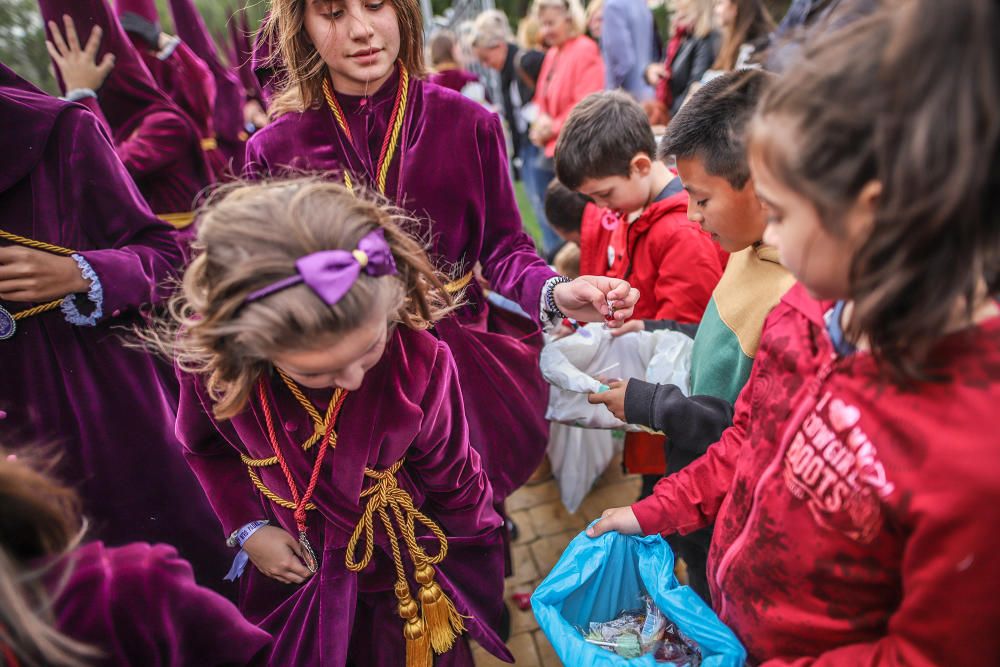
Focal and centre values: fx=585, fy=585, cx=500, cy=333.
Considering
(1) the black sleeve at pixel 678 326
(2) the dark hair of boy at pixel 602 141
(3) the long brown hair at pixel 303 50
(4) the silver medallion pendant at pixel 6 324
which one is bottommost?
(1) the black sleeve at pixel 678 326

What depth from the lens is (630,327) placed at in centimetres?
215

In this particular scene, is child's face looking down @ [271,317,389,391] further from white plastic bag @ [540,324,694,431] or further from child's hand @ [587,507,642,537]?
white plastic bag @ [540,324,694,431]

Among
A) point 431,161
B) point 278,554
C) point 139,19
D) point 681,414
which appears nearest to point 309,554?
point 278,554

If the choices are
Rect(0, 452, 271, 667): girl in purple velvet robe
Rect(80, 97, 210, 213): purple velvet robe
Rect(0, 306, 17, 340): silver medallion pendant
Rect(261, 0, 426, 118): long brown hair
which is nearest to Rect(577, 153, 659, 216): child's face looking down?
Rect(261, 0, 426, 118): long brown hair

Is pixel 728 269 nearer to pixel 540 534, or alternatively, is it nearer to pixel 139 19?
pixel 540 534

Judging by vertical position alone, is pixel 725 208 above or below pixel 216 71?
above

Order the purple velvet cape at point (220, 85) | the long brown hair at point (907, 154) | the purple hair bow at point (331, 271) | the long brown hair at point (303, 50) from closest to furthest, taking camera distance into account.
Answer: the long brown hair at point (907, 154) → the purple hair bow at point (331, 271) → the long brown hair at point (303, 50) → the purple velvet cape at point (220, 85)

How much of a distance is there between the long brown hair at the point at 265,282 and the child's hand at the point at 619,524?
2.48 ft

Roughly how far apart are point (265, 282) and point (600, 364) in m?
1.48

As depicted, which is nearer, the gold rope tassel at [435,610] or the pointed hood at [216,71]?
the gold rope tassel at [435,610]

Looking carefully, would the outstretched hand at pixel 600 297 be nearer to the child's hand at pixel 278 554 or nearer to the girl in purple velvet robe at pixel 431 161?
the girl in purple velvet robe at pixel 431 161

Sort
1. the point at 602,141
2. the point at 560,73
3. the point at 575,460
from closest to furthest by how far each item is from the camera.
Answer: the point at 602,141 → the point at 575,460 → the point at 560,73

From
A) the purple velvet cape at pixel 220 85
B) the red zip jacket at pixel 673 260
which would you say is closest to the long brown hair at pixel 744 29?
the red zip jacket at pixel 673 260

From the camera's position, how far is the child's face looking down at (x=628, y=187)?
2266 millimetres
